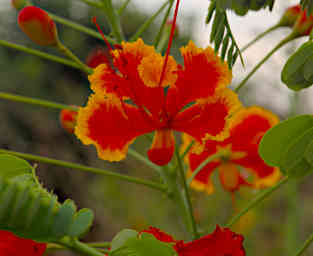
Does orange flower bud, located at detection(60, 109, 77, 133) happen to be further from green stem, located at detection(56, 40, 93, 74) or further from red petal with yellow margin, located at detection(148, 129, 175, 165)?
red petal with yellow margin, located at detection(148, 129, 175, 165)

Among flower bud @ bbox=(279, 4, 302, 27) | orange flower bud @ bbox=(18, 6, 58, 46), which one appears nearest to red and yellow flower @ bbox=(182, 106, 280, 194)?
flower bud @ bbox=(279, 4, 302, 27)

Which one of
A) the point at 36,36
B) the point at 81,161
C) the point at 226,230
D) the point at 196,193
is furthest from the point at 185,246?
the point at 81,161

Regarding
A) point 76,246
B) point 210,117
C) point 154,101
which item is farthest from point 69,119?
point 76,246

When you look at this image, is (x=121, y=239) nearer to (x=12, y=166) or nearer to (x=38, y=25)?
(x=12, y=166)

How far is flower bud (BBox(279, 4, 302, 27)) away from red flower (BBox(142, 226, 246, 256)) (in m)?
0.68

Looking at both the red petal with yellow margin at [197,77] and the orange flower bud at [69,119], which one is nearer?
the red petal with yellow margin at [197,77]

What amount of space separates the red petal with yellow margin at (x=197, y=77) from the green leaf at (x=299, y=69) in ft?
0.65

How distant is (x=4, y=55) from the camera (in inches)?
196

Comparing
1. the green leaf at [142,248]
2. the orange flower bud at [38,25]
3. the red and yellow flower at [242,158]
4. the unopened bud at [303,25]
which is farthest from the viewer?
the red and yellow flower at [242,158]

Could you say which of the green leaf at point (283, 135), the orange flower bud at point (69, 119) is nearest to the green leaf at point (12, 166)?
the green leaf at point (283, 135)

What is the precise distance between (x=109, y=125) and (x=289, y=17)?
60cm

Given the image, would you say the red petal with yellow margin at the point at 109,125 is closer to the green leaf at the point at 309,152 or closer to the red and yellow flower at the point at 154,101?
the red and yellow flower at the point at 154,101

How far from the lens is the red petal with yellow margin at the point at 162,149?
28.2 inches

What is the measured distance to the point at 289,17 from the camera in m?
1.04
